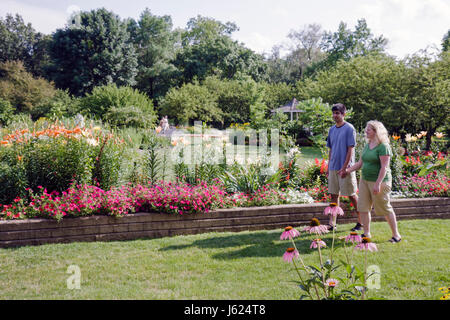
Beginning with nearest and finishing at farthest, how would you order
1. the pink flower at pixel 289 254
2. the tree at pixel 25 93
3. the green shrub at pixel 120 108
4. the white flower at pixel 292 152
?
the pink flower at pixel 289 254 < the white flower at pixel 292 152 < the green shrub at pixel 120 108 < the tree at pixel 25 93

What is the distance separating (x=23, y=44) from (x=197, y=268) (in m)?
45.7

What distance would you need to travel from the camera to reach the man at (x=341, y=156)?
4.52 metres

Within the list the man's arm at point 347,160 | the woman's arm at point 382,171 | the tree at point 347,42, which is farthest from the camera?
the tree at point 347,42

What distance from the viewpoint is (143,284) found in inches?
122

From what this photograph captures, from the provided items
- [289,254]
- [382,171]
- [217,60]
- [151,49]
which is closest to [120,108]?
[382,171]

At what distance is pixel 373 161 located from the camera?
4180mm

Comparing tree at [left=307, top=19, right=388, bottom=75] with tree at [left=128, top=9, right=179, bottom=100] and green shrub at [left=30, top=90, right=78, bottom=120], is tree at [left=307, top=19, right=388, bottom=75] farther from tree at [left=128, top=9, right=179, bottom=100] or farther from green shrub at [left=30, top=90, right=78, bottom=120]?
green shrub at [left=30, top=90, right=78, bottom=120]

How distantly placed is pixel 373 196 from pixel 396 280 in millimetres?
1296

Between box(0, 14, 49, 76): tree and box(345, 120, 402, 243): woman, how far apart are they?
136ft

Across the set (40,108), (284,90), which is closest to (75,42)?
(40,108)

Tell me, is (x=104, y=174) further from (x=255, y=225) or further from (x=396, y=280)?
(x=396, y=280)

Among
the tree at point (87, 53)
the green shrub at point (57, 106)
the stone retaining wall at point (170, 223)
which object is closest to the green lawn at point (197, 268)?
the stone retaining wall at point (170, 223)

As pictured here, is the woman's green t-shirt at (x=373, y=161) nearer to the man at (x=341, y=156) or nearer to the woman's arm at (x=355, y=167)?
the woman's arm at (x=355, y=167)

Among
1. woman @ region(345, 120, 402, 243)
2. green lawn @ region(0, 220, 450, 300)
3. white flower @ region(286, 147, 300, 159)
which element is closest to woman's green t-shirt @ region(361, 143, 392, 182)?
woman @ region(345, 120, 402, 243)
